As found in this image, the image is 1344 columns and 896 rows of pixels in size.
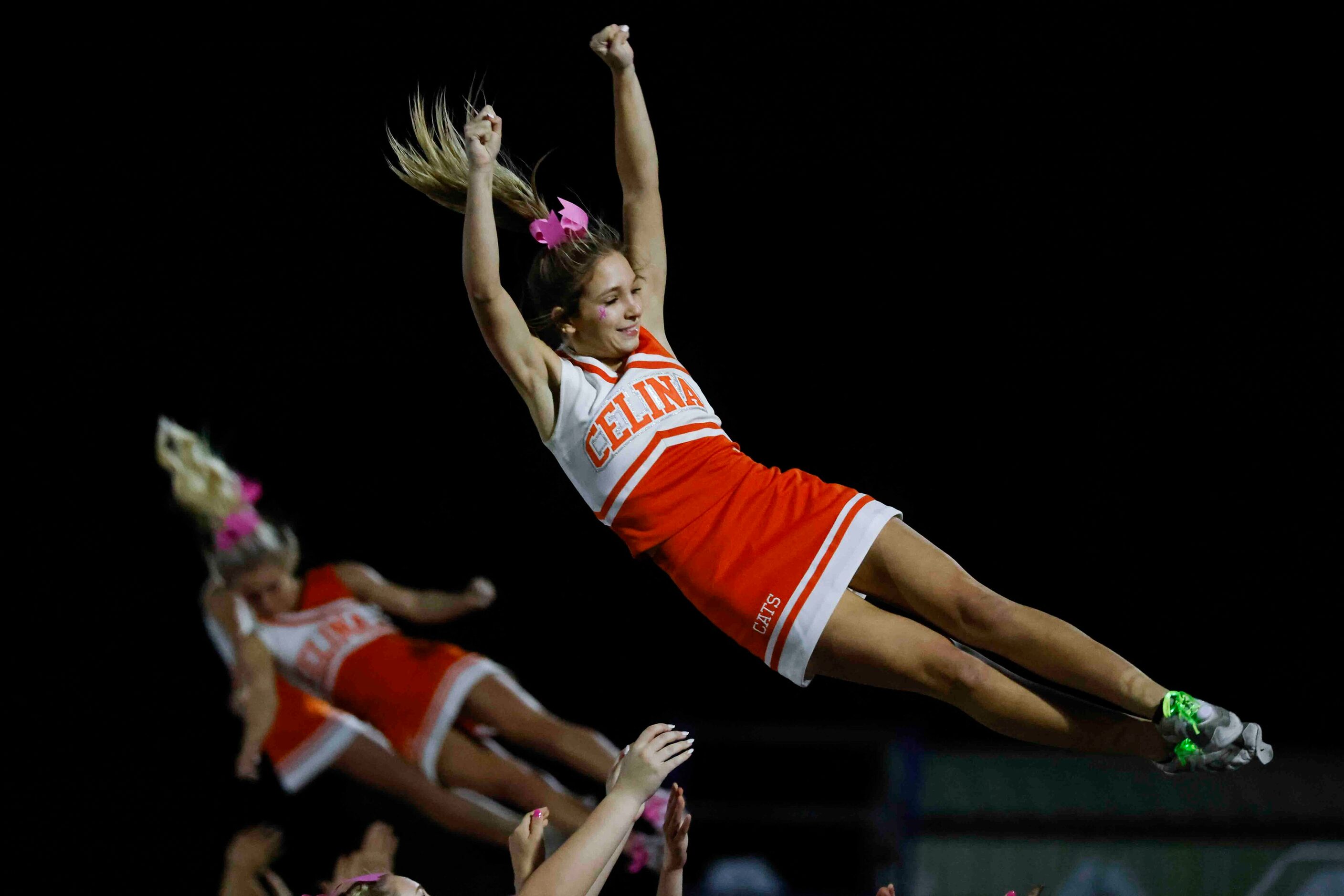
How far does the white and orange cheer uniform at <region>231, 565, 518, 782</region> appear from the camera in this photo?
4477 millimetres

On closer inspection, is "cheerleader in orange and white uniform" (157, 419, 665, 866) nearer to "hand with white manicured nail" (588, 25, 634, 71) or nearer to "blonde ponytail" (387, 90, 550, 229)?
"blonde ponytail" (387, 90, 550, 229)

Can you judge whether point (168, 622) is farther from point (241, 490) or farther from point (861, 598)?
point (861, 598)

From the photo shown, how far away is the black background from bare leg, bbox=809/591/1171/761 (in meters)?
1.94

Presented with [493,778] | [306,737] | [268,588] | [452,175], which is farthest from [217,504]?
[452,175]

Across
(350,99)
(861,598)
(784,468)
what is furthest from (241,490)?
(861,598)

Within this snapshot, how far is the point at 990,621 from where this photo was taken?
2287 millimetres

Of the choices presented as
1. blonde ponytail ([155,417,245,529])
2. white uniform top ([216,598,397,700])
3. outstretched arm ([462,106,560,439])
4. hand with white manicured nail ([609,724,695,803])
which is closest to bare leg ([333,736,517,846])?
white uniform top ([216,598,397,700])

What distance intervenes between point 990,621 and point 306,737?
9.79 feet

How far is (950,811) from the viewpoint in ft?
13.5

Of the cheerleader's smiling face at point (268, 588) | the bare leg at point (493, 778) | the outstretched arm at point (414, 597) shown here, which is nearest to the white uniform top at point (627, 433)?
the outstretched arm at point (414, 597)

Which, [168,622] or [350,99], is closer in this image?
[350,99]

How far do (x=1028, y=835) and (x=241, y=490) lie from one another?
274 cm

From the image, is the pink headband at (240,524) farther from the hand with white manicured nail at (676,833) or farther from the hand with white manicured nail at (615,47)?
the hand with white manicured nail at (676,833)

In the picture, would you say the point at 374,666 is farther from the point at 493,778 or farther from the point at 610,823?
the point at 610,823
